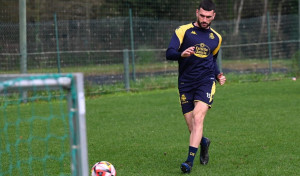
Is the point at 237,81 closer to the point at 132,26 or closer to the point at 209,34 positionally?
the point at 132,26

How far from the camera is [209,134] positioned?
8594 millimetres

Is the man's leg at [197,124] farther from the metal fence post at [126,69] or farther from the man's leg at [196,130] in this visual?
the metal fence post at [126,69]

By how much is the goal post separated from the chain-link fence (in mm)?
1328

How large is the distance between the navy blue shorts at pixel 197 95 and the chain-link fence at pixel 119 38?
8095 mm

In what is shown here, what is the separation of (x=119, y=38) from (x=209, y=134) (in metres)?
8.18

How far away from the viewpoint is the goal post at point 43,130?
3756 millimetres

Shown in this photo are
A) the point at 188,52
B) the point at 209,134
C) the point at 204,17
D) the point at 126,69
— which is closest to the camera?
the point at 188,52

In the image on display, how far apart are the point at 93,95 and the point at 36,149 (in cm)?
744

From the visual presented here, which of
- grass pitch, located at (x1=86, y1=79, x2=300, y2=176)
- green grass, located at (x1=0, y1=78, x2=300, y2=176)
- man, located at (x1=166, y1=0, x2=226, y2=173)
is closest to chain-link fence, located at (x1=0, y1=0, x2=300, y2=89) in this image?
green grass, located at (x1=0, y1=78, x2=300, y2=176)

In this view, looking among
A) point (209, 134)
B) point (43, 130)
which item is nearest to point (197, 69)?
point (209, 134)

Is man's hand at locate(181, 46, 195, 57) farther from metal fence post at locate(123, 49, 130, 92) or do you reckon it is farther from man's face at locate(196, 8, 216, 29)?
metal fence post at locate(123, 49, 130, 92)

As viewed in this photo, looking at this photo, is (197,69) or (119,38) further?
(119,38)

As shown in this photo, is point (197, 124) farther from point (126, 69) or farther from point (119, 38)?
point (119, 38)

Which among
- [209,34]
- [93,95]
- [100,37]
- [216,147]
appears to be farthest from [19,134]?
[100,37]
